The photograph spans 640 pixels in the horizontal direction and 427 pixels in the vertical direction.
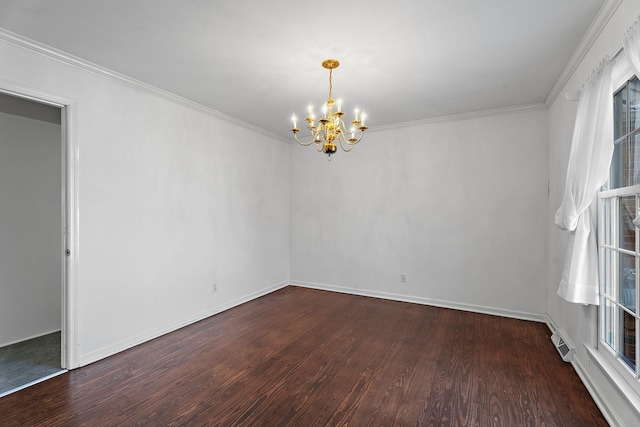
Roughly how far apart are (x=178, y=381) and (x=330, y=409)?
1275 mm

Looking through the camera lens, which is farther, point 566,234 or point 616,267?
point 566,234

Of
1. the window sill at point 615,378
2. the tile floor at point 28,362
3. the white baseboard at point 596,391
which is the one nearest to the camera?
the window sill at point 615,378

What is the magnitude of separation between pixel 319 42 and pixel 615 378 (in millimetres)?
3091

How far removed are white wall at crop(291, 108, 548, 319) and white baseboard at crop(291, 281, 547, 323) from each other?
0.06 ft

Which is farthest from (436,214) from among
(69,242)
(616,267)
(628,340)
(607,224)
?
(69,242)

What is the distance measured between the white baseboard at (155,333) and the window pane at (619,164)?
4.30 meters

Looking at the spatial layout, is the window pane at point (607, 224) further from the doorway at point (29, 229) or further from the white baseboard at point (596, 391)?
the doorway at point (29, 229)

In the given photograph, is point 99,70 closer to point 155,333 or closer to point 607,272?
point 155,333

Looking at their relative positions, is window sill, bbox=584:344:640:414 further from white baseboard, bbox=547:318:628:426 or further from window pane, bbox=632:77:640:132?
window pane, bbox=632:77:640:132

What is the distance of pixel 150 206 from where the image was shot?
10.9ft

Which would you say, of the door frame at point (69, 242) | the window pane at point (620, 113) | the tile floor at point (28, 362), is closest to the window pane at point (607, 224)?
the window pane at point (620, 113)

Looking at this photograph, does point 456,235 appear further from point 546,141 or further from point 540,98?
point 540,98

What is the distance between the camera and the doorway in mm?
3268

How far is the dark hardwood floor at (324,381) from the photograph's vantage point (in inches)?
80.4
